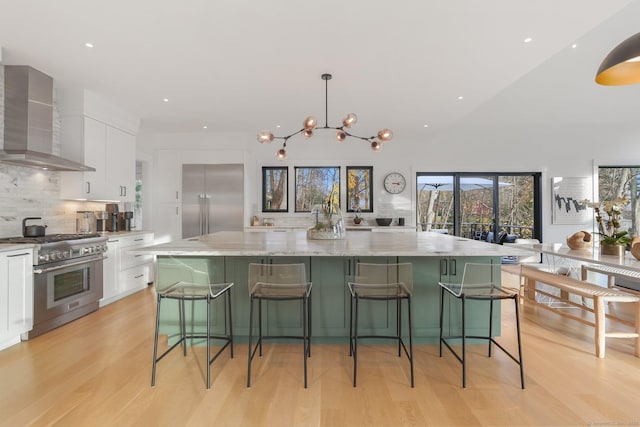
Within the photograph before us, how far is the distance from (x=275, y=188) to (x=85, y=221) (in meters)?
3.16

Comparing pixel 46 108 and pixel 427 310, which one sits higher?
pixel 46 108

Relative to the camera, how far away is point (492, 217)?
650cm

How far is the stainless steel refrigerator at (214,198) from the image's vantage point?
5.70 metres

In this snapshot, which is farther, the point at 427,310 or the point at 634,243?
the point at 634,243

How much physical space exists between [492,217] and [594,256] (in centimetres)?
362

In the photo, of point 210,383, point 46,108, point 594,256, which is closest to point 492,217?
point 594,256

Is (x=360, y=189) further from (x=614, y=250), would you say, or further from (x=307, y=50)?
(x=614, y=250)

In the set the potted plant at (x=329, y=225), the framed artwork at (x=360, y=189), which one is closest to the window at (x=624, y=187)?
the framed artwork at (x=360, y=189)

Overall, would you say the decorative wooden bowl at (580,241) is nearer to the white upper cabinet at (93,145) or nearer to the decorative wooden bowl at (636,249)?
the decorative wooden bowl at (636,249)

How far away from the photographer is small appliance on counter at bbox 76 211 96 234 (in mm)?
4082

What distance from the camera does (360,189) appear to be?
6293 mm

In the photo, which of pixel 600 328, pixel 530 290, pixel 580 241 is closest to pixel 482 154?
pixel 580 241

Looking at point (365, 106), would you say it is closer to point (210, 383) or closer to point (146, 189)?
point (210, 383)

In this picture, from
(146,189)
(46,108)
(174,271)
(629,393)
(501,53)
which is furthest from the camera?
(146,189)
